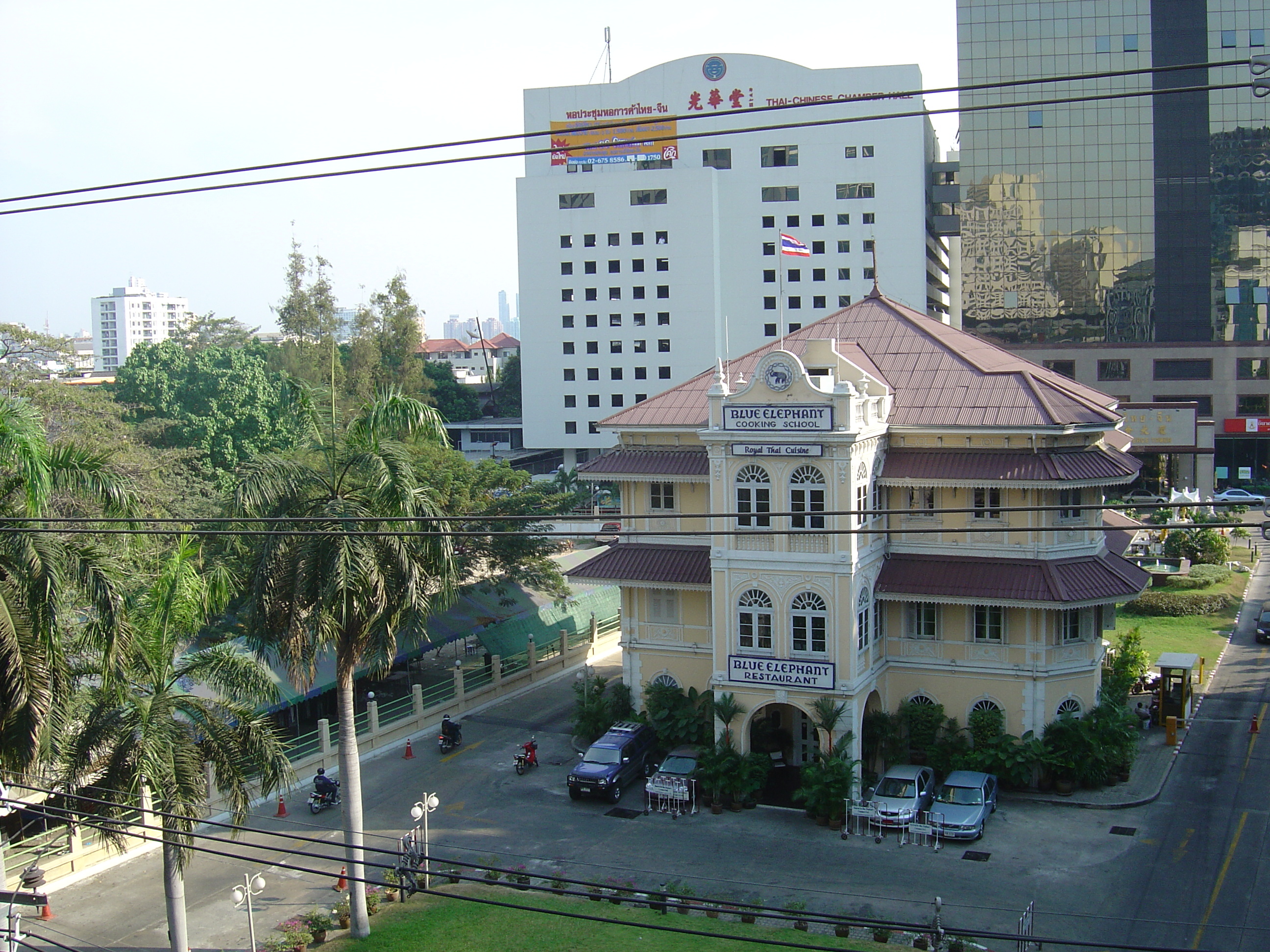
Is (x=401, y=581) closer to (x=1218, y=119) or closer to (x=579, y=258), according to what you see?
(x=579, y=258)

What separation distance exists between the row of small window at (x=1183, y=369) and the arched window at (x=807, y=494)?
4845cm

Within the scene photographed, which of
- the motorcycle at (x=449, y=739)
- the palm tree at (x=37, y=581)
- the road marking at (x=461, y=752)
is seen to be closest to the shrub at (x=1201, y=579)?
the road marking at (x=461, y=752)

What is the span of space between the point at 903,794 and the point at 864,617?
4.55 m

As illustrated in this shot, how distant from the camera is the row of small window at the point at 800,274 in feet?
250

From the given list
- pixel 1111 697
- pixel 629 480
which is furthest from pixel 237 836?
pixel 1111 697

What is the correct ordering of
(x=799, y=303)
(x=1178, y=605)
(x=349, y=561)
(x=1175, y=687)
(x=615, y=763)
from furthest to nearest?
(x=799, y=303)
(x=1178, y=605)
(x=1175, y=687)
(x=615, y=763)
(x=349, y=561)

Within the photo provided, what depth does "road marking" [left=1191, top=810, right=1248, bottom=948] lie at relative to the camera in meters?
22.0

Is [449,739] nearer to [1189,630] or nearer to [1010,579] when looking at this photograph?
[1010,579]

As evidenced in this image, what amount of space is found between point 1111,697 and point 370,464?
21.9 metres

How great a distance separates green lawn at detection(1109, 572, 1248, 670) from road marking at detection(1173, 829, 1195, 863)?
13826 mm

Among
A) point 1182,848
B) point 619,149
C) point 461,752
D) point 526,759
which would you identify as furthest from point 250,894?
point 619,149

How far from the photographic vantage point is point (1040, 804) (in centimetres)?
2856

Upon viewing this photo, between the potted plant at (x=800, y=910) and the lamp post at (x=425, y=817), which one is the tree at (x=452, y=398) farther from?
the potted plant at (x=800, y=910)

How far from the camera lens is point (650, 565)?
3234 centimetres
